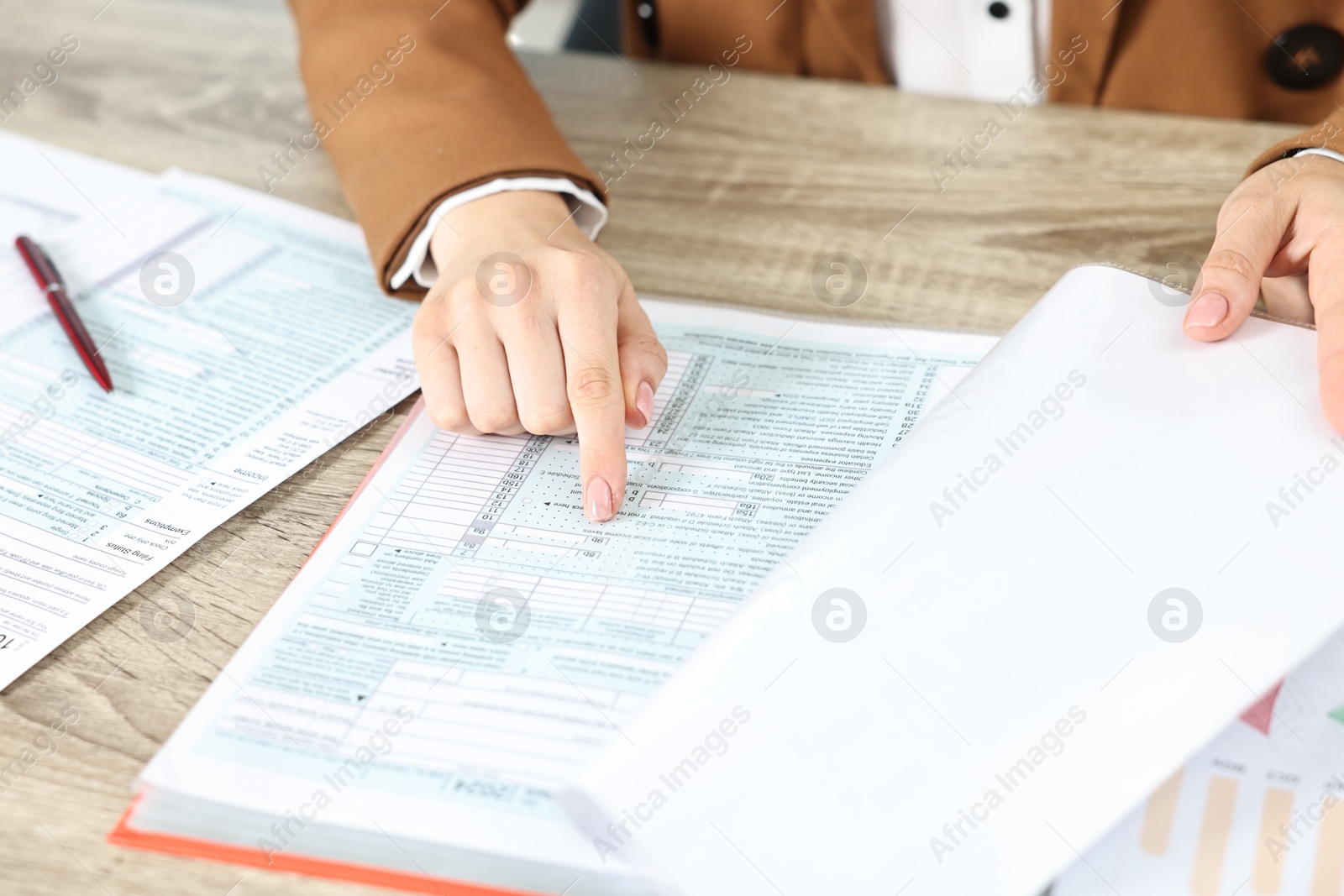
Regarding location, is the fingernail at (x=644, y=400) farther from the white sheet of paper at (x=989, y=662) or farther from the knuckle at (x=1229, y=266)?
the knuckle at (x=1229, y=266)

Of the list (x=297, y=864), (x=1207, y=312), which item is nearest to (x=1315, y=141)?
(x=1207, y=312)

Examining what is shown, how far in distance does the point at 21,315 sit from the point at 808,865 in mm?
725

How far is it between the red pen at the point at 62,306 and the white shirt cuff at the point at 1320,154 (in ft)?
2.69

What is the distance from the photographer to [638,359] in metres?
0.66

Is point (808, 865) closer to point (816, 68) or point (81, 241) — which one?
point (81, 241)

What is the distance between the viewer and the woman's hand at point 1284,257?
53cm

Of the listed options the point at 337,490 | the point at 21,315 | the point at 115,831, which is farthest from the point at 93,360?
the point at 115,831

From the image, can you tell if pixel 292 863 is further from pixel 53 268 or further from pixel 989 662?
pixel 53 268

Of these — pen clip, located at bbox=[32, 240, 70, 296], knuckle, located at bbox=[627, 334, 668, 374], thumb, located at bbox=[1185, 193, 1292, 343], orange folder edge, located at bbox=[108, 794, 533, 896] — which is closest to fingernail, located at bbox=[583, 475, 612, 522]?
knuckle, located at bbox=[627, 334, 668, 374]

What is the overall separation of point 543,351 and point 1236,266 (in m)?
0.40

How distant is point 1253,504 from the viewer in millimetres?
445

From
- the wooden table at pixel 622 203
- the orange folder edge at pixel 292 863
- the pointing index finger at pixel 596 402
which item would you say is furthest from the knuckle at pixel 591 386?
the orange folder edge at pixel 292 863

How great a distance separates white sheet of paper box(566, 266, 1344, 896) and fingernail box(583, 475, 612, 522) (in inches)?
5.7

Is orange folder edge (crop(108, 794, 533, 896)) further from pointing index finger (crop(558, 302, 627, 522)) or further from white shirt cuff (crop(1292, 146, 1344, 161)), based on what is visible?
white shirt cuff (crop(1292, 146, 1344, 161))
